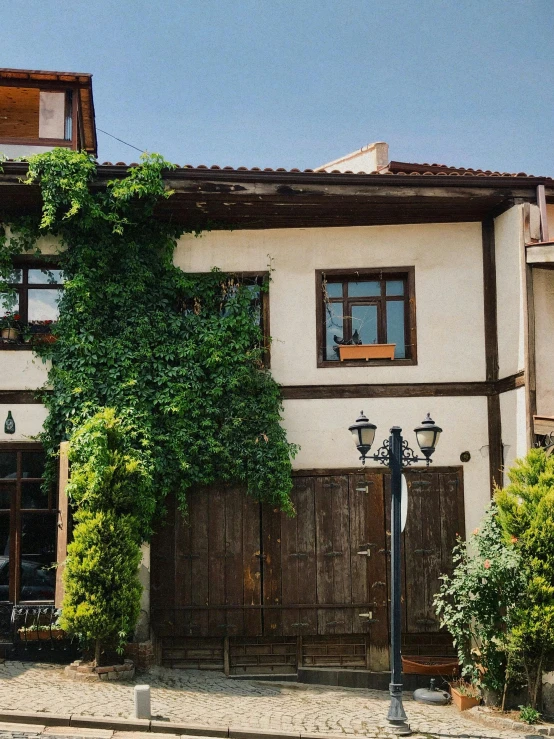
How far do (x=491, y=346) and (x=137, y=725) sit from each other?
6583mm

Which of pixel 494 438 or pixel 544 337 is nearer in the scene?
pixel 544 337

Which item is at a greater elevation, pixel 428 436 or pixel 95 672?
pixel 428 436

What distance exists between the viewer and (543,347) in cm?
1066

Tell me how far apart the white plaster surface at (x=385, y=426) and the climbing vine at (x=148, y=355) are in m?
0.38

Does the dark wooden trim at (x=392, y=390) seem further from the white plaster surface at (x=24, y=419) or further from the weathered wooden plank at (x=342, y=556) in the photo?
the white plaster surface at (x=24, y=419)

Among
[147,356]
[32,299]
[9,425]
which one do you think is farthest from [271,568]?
[32,299]

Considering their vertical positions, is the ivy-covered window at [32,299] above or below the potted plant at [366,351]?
above

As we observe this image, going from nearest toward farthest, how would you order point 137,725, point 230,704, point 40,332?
point 137,725, point 230,704, point 40,332

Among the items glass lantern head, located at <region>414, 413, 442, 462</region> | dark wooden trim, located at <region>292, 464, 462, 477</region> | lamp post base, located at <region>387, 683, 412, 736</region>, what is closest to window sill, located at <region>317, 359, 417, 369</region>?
dark wooden trim, located at <region>292, 464, 462, 477</region>

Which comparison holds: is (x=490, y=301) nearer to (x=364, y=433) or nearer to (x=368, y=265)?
(x=368, y=265)

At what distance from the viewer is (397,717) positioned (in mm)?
8711

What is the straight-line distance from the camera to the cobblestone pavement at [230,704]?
8781mm

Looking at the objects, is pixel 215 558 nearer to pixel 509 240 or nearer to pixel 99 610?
pixel 99 610

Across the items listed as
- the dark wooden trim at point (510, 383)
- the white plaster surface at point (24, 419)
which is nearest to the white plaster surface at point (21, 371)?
the white plaster surface at point (24, 419)
